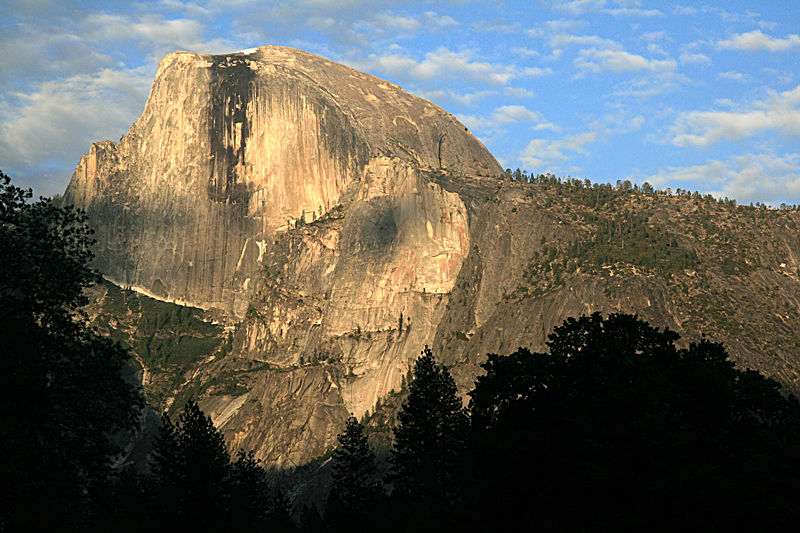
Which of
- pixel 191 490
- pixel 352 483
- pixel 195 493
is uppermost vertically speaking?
pixel 191 490

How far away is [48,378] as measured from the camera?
133ft

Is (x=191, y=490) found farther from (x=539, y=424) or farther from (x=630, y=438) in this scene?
(x=630, y=438)

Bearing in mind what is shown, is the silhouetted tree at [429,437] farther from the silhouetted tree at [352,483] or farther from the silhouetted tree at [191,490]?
the silhouetted tree at [191,490]

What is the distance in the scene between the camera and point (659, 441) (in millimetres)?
42500

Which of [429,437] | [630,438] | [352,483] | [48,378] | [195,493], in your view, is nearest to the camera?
[48,378]

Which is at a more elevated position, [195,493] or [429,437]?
[429,437]

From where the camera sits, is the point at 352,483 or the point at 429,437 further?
the point at 352,483

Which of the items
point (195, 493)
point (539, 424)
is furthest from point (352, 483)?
point (539, 424)

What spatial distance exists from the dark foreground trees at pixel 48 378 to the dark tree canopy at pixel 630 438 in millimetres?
18714

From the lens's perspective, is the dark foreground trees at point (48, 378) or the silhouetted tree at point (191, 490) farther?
the silhouetted tree at point (191, 490)

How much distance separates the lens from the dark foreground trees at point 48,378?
37.2 m

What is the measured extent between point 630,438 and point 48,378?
2406 centimetres

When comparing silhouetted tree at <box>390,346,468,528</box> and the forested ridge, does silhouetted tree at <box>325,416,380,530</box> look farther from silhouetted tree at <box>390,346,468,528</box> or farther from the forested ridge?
the forested ridge

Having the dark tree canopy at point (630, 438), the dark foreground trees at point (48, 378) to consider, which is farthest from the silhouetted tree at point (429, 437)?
the dark foreground trees at point (48, 378)
